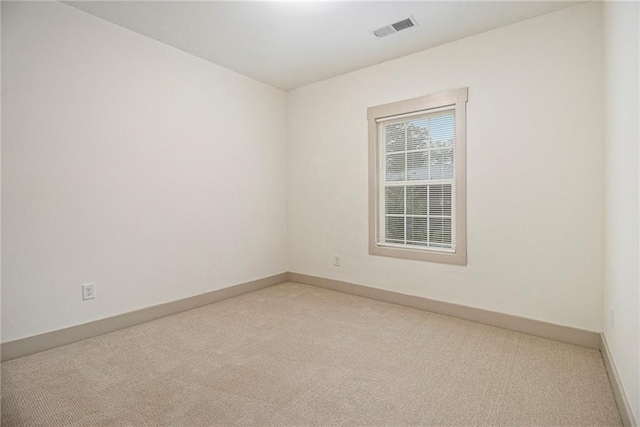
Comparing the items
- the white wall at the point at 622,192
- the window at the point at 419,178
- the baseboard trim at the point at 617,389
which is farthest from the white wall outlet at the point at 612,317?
the window at the point at 419,178

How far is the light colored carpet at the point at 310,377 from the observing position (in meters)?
1.66

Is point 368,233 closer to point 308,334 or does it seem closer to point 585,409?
point 308,334

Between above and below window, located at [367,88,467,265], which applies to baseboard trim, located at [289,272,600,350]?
below

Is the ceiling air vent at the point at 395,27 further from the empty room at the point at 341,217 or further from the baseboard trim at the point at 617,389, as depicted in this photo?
the baseboard trim at the point at 617,389

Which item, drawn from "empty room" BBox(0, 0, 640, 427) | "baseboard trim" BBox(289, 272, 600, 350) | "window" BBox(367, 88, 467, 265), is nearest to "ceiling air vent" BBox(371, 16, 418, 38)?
"empty room" BBox(0, 0, 640, 427)

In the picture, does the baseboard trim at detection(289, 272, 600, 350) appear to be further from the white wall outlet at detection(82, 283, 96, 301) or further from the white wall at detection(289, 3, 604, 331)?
the white wall outlet at detection(82, 283, 96, 301)

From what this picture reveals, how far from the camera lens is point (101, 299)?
2.73 metres

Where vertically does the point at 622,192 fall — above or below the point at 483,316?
above

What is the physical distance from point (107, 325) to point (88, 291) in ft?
1.10

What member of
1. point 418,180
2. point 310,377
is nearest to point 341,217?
point 418,180

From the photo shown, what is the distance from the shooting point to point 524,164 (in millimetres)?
2729

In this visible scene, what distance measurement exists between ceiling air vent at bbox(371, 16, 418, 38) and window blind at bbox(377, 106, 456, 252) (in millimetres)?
837

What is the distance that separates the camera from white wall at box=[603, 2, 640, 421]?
4.84 feet

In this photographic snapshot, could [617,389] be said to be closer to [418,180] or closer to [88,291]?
[418,180]
